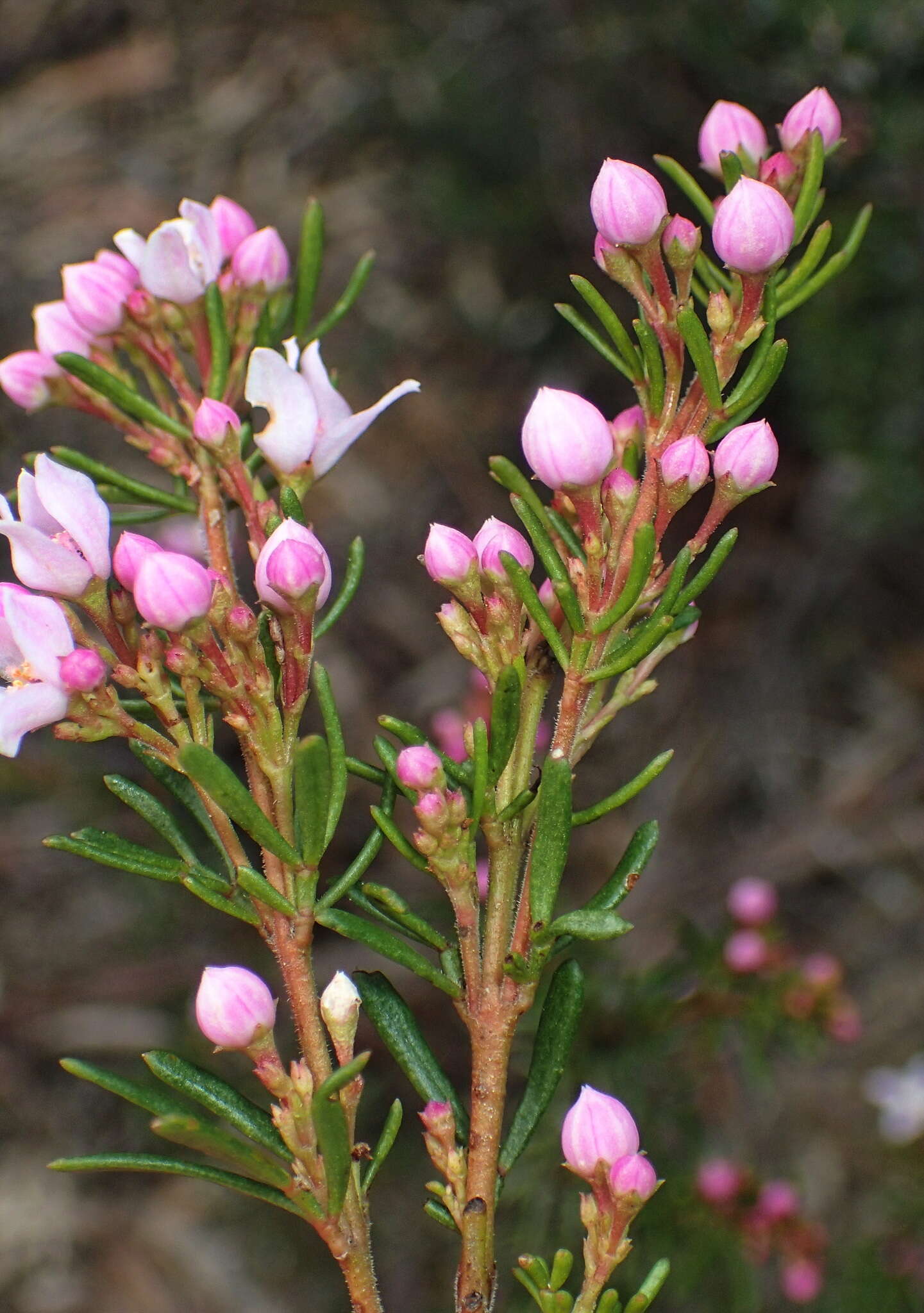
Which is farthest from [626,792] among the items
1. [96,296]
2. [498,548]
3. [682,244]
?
[96,296]

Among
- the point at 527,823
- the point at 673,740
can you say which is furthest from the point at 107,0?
the point at 527,823

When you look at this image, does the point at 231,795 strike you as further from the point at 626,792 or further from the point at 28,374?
the point at 28,374

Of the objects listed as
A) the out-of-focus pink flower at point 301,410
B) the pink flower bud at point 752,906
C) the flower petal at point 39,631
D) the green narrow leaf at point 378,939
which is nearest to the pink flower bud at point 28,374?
the out-of-focus pink flower at point 301,410

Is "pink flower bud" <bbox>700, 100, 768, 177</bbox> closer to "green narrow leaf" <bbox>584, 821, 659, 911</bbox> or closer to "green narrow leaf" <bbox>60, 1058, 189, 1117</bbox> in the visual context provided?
"green narrow leaf" <bbox>584, 821, 659, 911</bbox>

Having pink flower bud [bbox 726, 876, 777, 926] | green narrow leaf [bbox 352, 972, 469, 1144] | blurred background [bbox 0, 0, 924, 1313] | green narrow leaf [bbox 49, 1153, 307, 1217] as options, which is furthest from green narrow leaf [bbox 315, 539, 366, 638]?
blurred background [bbox 0, 0, 924, 1313]

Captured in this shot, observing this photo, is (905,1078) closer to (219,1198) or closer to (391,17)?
(219,1198)

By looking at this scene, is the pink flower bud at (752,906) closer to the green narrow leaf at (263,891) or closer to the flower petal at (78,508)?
the green narrow leaf at (263,891)
